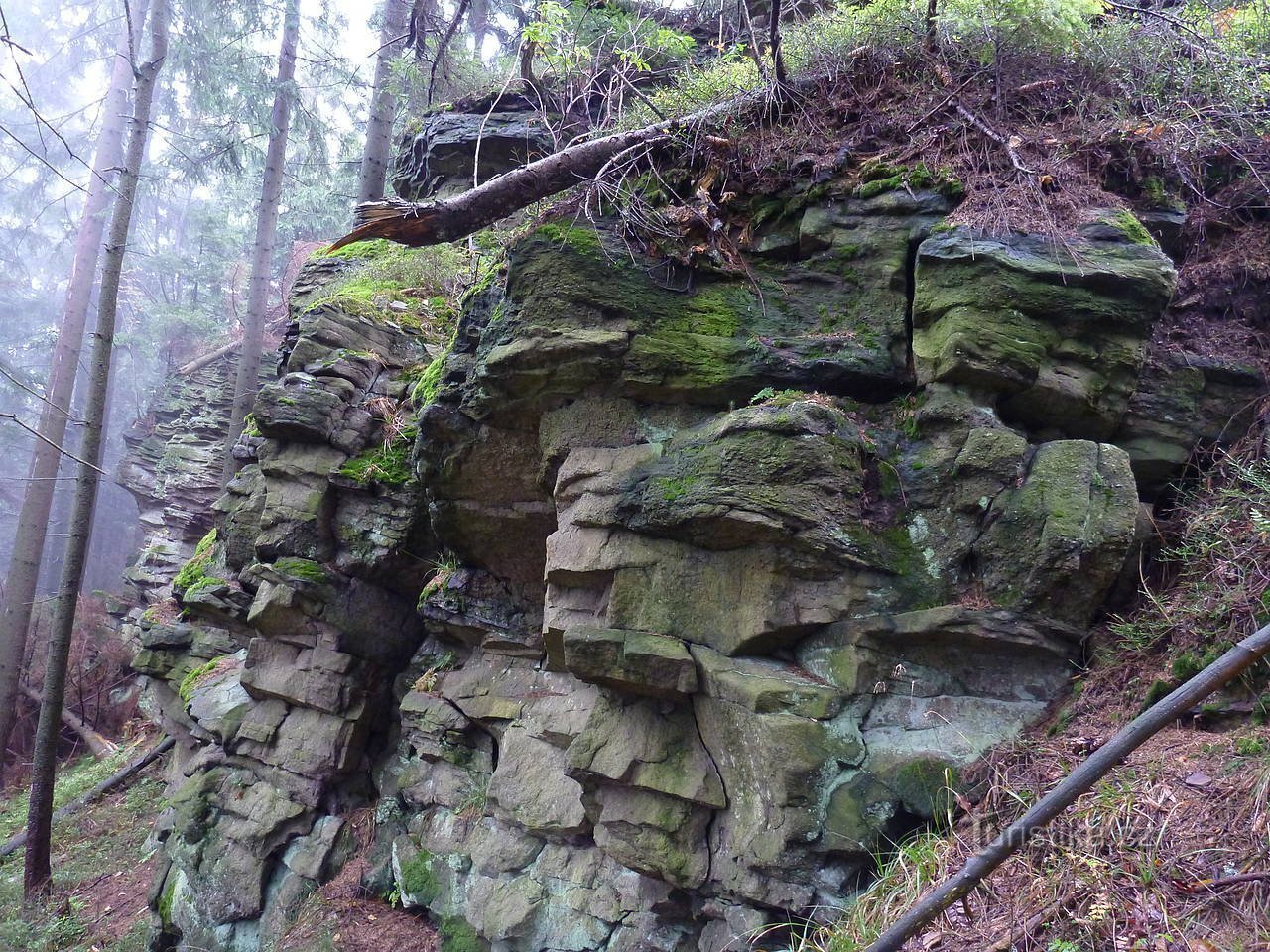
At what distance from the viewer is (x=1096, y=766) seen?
1843 millimetres

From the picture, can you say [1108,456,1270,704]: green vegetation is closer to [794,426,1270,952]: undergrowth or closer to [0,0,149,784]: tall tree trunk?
A: [794,426,1270,952]: undergrowth

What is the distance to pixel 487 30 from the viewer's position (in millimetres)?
14109

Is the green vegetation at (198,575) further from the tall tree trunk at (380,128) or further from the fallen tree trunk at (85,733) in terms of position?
the tall tree trunk at (380,128)

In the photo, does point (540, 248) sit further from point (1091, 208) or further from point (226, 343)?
point (226, 343)

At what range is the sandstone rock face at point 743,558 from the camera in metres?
3.93

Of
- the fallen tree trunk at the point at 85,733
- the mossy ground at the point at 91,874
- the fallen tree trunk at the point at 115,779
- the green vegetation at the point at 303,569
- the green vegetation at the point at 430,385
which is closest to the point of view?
the green vegetation at the point at 430,385

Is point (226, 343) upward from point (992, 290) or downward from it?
upward

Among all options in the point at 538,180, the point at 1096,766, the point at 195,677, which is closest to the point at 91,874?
the point at 195,677

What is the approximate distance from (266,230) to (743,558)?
14012mm

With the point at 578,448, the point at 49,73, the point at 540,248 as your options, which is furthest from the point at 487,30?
the point at 49,73

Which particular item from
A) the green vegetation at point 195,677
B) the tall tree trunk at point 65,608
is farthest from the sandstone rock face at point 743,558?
the green vegetation at point 195,677

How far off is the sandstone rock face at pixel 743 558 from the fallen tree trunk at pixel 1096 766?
1743 millimetres

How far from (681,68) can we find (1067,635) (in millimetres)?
7215

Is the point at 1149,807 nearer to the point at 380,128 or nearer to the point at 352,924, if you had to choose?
the point at 352,924
